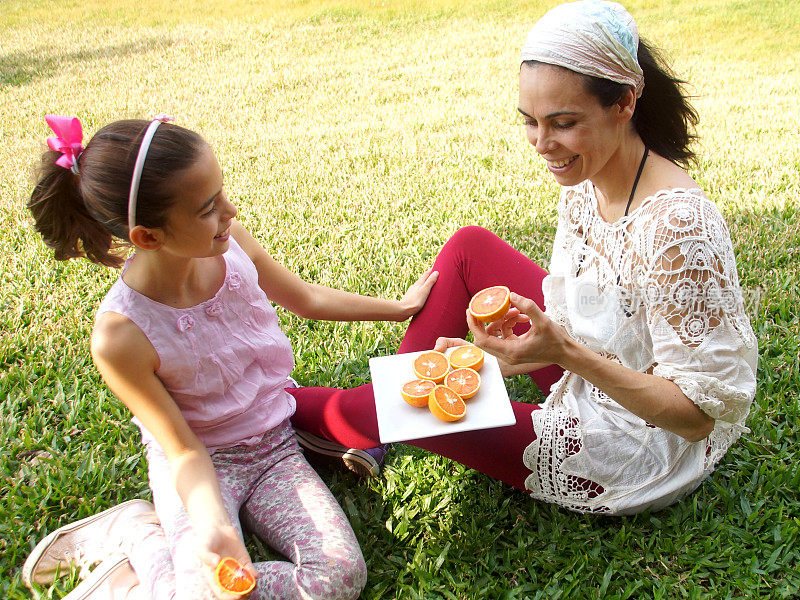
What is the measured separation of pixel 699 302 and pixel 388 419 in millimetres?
1084

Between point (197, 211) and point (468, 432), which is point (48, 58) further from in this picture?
point (468, 432)

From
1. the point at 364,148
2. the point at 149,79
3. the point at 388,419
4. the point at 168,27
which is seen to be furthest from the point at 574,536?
the point at 168,27

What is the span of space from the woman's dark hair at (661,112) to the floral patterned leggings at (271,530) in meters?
1.61

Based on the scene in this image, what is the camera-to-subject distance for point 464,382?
254cm

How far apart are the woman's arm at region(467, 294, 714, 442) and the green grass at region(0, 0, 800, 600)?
58 centimetres

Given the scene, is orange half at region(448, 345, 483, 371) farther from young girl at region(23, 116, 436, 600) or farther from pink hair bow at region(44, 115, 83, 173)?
pink hair bow at region(44, 115, 83, 173)

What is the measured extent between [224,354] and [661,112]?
5.39 ft

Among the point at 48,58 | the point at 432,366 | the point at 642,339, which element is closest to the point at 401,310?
the point at 432,366

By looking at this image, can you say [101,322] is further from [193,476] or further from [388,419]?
[388,419]

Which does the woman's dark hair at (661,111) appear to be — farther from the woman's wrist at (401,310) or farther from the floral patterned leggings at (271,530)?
the floral patterned leggings at (271,530)

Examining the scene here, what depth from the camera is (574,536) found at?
2.50 m

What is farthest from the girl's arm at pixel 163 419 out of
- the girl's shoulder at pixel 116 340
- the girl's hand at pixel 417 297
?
the girl's hand at pixel 417 297

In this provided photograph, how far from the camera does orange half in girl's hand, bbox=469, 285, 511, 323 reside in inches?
89.9

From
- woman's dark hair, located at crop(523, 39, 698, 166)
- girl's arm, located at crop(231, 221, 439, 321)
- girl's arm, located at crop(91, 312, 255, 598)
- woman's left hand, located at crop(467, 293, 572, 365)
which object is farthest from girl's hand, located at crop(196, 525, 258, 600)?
woman's dark hair, located at crop(523, 39, 698, 166)
